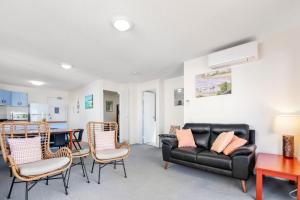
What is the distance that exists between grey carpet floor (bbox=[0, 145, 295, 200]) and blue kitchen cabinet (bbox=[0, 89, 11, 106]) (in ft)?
11.7

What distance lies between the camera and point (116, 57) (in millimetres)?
3689

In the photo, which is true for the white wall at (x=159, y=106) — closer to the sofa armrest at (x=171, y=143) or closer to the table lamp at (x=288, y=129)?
the sofa armrest at (x=171, y=143)

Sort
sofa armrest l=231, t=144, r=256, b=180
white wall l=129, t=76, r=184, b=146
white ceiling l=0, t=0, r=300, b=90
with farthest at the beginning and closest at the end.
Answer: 1. white wall l=129, t=76, r=184, b=146
2. sofa armrest l=231, t=144, r=256, b=180
3. white ceiling l=0, t=0, r=300, b=90

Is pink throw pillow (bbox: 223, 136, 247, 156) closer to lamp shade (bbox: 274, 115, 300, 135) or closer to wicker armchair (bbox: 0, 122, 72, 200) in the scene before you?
lamp shade (bbox: 274, 115, 300, 135)

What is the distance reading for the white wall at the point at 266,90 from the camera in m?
2.67

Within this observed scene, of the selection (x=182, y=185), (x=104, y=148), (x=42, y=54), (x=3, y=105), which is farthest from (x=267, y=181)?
(x=3, y=105)

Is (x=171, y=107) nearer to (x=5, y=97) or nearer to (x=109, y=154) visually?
(x=109, y=154)

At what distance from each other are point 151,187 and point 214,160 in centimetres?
105

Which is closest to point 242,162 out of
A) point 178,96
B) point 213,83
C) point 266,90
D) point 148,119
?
point 266,90

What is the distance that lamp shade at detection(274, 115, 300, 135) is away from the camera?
7.55 ft

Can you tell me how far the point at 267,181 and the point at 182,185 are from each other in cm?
140

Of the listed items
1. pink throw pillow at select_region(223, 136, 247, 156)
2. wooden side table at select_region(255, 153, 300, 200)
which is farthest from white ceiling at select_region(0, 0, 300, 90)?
wooden side table at select_region(255, 153, 300, 200)

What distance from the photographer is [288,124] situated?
92.7 inches

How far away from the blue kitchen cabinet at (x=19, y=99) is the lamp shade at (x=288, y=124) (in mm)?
7687
